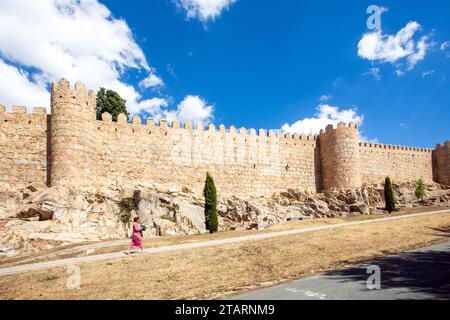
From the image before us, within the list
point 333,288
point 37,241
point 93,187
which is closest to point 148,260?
point 333,288

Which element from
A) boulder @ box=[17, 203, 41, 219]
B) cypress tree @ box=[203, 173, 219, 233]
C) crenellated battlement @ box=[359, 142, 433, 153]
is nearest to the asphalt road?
cypress tree @ box=[203, 173, 219, 233]

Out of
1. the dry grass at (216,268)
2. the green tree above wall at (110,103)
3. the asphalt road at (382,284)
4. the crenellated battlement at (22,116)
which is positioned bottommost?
the dry grass at (216,268)

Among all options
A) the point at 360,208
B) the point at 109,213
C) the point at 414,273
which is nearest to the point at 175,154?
the point at 109,213

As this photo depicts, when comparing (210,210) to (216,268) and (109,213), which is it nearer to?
(109,213)

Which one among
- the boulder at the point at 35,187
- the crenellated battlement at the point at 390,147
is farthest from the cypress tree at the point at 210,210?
the crenellated battlement at the point at 390,147

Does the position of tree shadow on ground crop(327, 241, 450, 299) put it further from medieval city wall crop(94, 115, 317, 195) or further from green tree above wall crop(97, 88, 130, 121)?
green tree above wall crop(97, 88, 130, 121)

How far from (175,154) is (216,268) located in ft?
67.0

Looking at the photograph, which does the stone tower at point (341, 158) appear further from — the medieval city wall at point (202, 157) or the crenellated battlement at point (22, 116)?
the crenellated battlement at point (22, 116)

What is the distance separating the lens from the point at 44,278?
10.2 meters

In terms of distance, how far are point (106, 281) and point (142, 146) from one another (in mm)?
19929

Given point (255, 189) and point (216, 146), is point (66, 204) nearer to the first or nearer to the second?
point (216, 146)

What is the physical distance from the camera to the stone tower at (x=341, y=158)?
37.7m

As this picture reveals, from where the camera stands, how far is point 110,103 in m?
36.7
